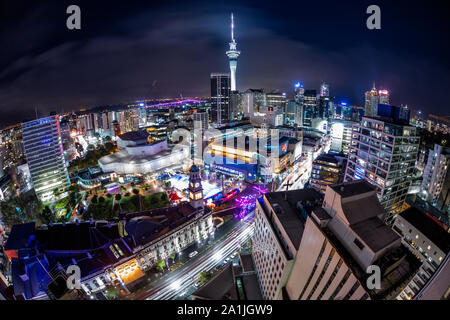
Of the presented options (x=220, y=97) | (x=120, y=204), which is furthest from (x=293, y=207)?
(x=220, y=97)

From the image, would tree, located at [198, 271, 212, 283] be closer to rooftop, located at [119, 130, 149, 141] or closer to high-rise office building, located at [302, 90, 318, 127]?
rooftop, located at [119, 130, 149, 141]

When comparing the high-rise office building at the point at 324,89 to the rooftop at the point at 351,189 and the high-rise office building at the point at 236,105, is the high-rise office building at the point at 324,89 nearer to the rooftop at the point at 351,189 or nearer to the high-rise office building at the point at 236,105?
the high-rise office building at the point at 236,105

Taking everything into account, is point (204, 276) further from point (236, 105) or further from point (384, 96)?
point (236, 105)

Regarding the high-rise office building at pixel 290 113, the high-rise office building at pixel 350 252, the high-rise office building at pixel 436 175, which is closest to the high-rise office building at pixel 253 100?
the high-rise office building at pixel 290 113

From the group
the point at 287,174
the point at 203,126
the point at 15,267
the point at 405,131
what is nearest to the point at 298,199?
the point at 405,131
